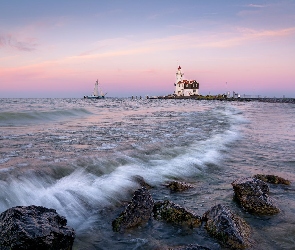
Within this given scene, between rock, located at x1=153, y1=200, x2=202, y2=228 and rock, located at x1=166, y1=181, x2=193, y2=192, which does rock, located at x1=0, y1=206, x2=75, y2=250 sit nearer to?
rock, located at x1=153, y1=200, x2=202, y2=228

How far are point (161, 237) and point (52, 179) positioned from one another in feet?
12.4

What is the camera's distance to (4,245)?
3348mm

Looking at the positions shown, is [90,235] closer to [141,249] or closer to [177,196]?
[141,249]

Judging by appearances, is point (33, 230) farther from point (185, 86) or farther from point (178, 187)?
point (185, 86)

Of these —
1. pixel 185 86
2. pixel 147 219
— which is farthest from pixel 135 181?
pixel 185 86

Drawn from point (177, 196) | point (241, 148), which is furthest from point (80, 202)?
point (241, 148)

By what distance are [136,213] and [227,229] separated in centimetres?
156

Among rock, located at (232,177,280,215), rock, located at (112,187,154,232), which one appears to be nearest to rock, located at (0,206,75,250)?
rock, located at (112,187,154,232)

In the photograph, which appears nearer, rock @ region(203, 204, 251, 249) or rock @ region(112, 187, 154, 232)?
rock @ region(203, 204, 251, 249)

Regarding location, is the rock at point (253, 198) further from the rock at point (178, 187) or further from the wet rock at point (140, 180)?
the wet rock at point (140, 180)

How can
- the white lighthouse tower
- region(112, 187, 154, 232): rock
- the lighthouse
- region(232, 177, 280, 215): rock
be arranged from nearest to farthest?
region(112, 187, 154, 232): rock < region(232, 177, 280, 215): rock < the lighthouse < the white lighthouse tower

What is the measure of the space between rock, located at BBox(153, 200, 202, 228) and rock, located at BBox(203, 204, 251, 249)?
238mm

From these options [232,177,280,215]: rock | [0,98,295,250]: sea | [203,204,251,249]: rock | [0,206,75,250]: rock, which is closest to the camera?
Result: [0,206,75,250]: rock

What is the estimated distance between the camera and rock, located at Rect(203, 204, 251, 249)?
4.21 m
